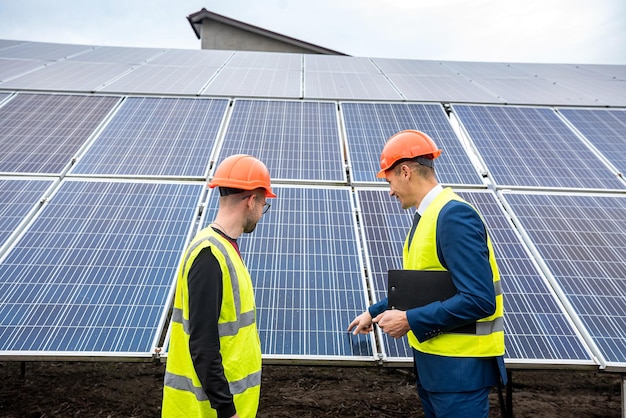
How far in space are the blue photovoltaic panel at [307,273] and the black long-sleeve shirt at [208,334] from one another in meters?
1.34

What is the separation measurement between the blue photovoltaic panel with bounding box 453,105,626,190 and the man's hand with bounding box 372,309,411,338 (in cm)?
325

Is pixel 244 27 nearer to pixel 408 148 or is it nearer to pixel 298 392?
pixel 298 392

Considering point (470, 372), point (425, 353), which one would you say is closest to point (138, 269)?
point (425, 353)

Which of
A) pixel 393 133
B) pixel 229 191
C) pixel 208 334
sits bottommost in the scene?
pixel 208 334

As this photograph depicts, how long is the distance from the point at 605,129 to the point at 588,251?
2942 mm

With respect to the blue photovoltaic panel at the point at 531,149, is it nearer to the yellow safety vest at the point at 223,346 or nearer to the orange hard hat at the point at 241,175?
the orange hard hat at the point at 241,175

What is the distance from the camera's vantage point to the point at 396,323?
102 inches

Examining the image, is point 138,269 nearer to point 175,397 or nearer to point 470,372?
point 175,397

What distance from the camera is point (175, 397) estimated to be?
2.43 metres

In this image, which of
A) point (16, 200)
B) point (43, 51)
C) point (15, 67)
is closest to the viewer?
point (16, 200)

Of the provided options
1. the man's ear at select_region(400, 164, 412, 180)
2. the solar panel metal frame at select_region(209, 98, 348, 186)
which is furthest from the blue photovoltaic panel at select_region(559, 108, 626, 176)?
the man's ear at select_region(400, 164, 412, 180)

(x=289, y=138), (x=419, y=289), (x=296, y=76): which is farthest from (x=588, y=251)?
(x=296, y=76)

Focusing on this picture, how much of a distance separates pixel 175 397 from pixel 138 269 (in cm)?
190

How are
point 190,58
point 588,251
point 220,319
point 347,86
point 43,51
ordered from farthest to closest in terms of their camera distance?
point 43,51
point 190,58
point 347,86
point 588,251
point 220,319
